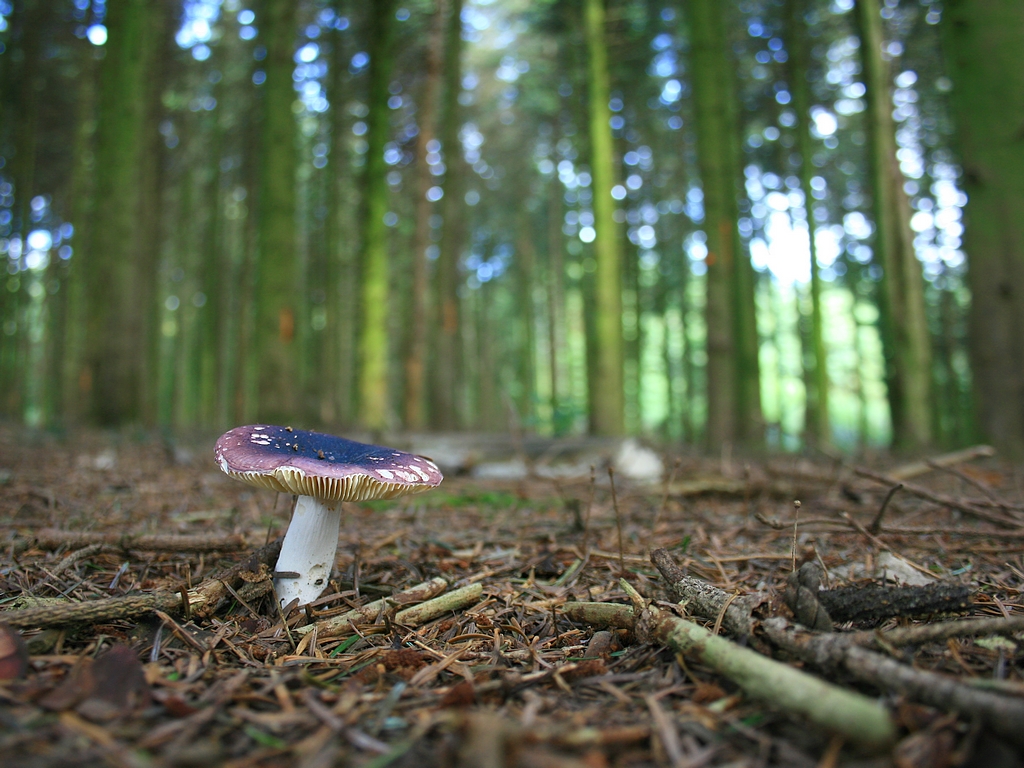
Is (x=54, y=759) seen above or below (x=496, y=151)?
below

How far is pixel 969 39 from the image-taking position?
5.34m

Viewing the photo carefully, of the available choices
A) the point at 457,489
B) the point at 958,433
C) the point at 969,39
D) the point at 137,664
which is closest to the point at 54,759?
the point at 137,664

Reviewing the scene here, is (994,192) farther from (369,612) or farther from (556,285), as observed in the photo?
(556,285)

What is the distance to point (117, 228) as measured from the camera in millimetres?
7863

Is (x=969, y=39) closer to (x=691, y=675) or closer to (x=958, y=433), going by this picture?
(x=691, y=675)

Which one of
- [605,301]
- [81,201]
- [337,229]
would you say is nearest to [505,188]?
[337,229]

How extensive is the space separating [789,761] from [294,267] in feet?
23.4

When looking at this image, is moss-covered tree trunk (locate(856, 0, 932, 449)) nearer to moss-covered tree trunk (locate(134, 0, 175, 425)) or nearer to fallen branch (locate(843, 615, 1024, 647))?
fallen branch (locate(843, 615, 1024, 647))

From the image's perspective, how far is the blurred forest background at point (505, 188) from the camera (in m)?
7.12

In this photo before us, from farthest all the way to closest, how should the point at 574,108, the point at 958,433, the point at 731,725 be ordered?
the point at 958,433 → the point at 574,108 → the point at 731,725

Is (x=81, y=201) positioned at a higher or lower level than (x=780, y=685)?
higher

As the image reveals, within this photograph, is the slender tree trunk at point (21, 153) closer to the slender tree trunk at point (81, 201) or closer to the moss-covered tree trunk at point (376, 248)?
the slender tree trunk at point (81, 201)

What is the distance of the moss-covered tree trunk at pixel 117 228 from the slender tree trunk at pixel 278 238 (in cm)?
219

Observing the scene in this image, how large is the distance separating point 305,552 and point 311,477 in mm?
319
